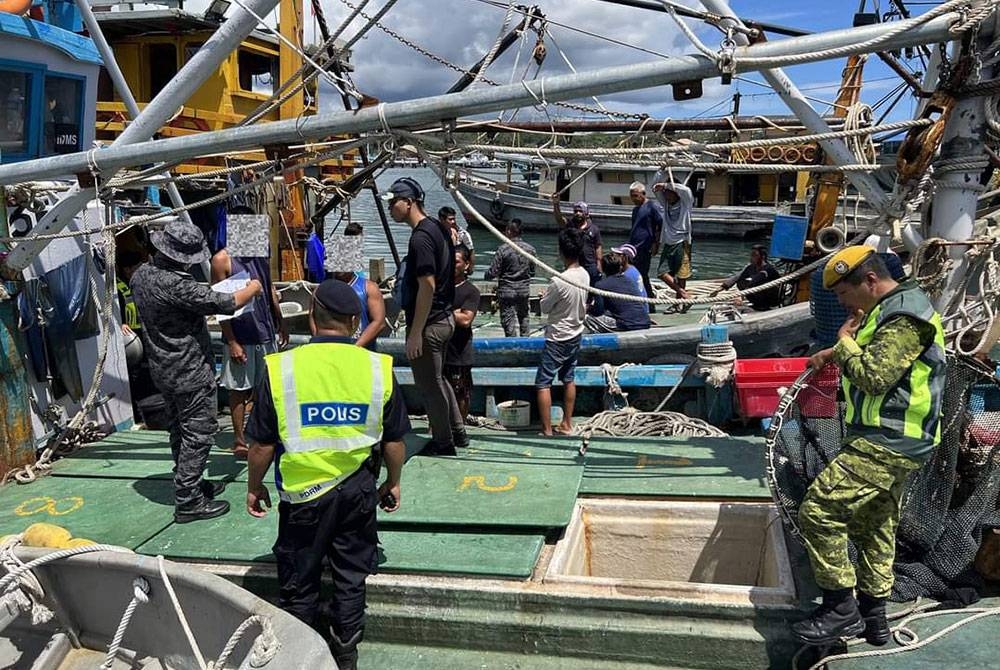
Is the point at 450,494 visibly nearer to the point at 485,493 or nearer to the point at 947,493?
the point at 485,493

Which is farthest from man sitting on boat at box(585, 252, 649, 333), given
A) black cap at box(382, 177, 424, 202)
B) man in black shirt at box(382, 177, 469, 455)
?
black cap at box(382, 177, 424, 202)

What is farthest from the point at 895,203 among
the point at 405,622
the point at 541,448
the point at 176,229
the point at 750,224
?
the point at 750,224

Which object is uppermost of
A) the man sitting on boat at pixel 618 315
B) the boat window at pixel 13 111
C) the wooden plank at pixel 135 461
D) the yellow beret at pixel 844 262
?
the boat window at pixel 13 111

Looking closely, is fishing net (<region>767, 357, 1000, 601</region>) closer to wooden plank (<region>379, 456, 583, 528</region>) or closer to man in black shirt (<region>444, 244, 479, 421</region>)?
wooden plank (<region>379, 456, 583, 528</region>)

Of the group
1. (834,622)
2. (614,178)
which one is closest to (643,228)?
(834,622)

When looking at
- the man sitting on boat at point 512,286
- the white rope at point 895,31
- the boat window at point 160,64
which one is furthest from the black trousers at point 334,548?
the boat window at point 160,64

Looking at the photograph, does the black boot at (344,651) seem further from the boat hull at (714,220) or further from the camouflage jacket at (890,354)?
the boat hull at (714,220)

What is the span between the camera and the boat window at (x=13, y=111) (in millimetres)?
5879

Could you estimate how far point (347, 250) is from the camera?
19.7 feet

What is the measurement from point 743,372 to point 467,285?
2.36 metres

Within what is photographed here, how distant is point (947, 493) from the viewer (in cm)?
368

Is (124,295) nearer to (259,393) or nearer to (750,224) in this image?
(259,393)

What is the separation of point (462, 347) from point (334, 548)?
311 cm

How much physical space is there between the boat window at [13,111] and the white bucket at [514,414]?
14.5 ft
